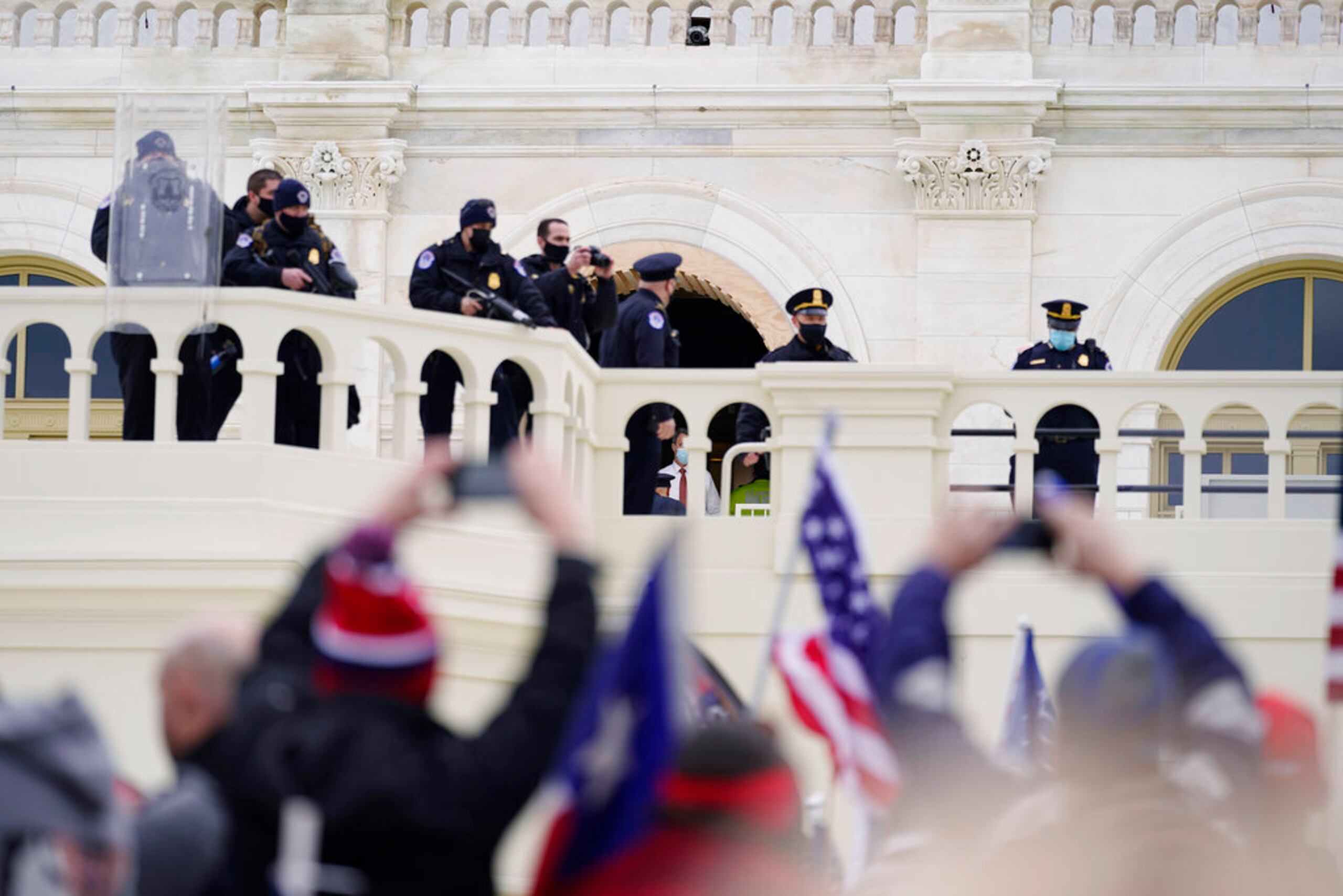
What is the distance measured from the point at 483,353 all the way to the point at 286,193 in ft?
4.70

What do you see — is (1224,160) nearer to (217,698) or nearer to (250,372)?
(250,372)

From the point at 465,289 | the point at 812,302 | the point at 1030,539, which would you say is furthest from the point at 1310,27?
the point at 1030,539

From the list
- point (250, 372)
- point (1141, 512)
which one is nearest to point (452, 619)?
point (250, 372)

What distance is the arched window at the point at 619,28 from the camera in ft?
57.2

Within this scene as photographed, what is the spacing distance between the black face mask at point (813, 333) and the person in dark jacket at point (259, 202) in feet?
9.66

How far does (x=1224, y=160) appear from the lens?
55.1 ft

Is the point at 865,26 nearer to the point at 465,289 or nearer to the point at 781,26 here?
the point at 781,26

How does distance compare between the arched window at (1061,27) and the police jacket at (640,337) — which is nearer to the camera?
the police jacket at (640,337)

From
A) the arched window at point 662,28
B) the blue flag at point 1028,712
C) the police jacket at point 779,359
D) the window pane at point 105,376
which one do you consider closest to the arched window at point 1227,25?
the arched window at point 662,28

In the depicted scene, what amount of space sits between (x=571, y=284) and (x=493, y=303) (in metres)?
1.21

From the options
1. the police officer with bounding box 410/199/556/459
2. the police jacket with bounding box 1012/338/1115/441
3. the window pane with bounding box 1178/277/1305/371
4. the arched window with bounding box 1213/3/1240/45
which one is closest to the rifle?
the police officer with bounding box 410/199/556/459

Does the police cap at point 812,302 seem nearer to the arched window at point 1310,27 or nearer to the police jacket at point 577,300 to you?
the police jacket at point 577,300

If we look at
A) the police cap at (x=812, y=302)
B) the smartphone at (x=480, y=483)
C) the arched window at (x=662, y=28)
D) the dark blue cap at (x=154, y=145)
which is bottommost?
the smartphone at (x=480, y=483)

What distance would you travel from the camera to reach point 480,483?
15.1 ft
